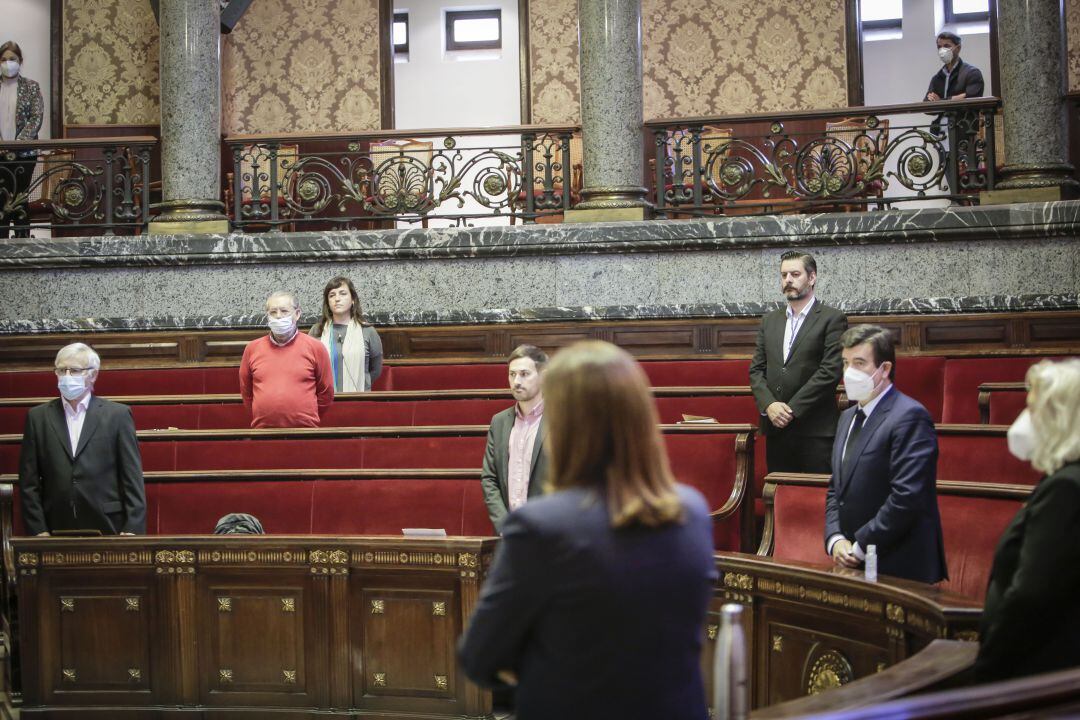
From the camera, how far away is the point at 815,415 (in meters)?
5.02

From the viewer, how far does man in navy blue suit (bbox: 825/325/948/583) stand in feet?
11.1

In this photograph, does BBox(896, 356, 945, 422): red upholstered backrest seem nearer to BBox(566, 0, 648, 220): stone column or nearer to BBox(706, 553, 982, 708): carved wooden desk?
BBox(566, 0, 648, 220): stone column

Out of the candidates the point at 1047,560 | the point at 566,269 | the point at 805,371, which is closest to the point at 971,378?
the point at 805,371

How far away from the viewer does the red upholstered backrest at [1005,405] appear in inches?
211

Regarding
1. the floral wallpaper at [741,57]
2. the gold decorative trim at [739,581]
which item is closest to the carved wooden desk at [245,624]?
the gold decorative trim at [739,581]

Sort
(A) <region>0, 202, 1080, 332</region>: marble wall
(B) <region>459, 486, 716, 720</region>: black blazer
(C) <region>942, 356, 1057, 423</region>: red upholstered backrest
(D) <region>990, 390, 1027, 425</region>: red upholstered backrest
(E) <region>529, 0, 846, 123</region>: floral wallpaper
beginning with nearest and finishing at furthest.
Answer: (B) <region>459, 486, 716, 720</region>: black blazer, (D) <region>990, 390, 1027, 425</region>: red upholstered backrest, (C) <region>942, 356, 1057, 423</region>: red upholstered backrest, (A) <region>0, 202, 1080, 332</region>: marble wall, (E) <region>529, 0, 846, 123</region>: floral wallpaper

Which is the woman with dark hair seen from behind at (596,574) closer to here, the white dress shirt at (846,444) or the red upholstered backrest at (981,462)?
the white dress shirt at (846,444)

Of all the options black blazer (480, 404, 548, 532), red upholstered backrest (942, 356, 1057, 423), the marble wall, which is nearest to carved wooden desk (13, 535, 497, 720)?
black blazer (480, 404, 548, 532)

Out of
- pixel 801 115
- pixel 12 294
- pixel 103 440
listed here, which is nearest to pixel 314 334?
pixel 103 440

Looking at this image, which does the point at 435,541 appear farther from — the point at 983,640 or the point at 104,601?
the point at 983,640

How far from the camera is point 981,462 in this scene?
4574mm

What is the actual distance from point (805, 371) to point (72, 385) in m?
2.74

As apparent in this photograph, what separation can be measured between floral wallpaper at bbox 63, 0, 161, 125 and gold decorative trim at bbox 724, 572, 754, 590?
886 centimetres

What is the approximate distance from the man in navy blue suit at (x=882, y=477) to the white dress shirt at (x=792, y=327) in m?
1.49
